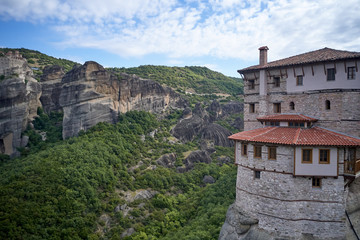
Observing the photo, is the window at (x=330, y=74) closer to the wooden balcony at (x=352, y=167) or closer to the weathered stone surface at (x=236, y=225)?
the wooden balcony at (x=352, y=167)

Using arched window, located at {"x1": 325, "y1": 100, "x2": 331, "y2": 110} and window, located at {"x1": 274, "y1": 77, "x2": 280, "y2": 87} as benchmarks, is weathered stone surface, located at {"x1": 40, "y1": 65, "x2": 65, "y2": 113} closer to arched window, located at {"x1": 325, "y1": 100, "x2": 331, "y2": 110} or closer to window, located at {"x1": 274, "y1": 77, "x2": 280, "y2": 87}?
window, located at {"x1": 274, "y1": 77, "x2": 280, "y2": 87}

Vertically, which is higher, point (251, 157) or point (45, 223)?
point (251, 157)

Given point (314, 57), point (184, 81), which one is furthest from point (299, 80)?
point (184, 81)

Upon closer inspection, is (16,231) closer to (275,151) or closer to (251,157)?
(251,157)

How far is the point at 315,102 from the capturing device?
22.4m

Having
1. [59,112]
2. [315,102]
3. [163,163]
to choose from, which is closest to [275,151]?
[315,102]

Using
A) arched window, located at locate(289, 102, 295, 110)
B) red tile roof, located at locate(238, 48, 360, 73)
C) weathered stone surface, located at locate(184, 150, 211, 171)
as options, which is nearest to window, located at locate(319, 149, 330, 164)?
arched window, located at locate(289, 102, 295, 110)

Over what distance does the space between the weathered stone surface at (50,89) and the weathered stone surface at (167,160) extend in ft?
78.8

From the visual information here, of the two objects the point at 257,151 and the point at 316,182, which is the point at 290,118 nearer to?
the point at 257,151

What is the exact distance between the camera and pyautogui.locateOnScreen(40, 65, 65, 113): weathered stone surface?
55.4 metres

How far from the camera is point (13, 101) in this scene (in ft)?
149

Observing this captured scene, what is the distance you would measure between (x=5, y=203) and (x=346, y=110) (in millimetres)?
32705

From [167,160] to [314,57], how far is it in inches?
1300

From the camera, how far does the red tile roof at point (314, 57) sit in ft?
68.7
